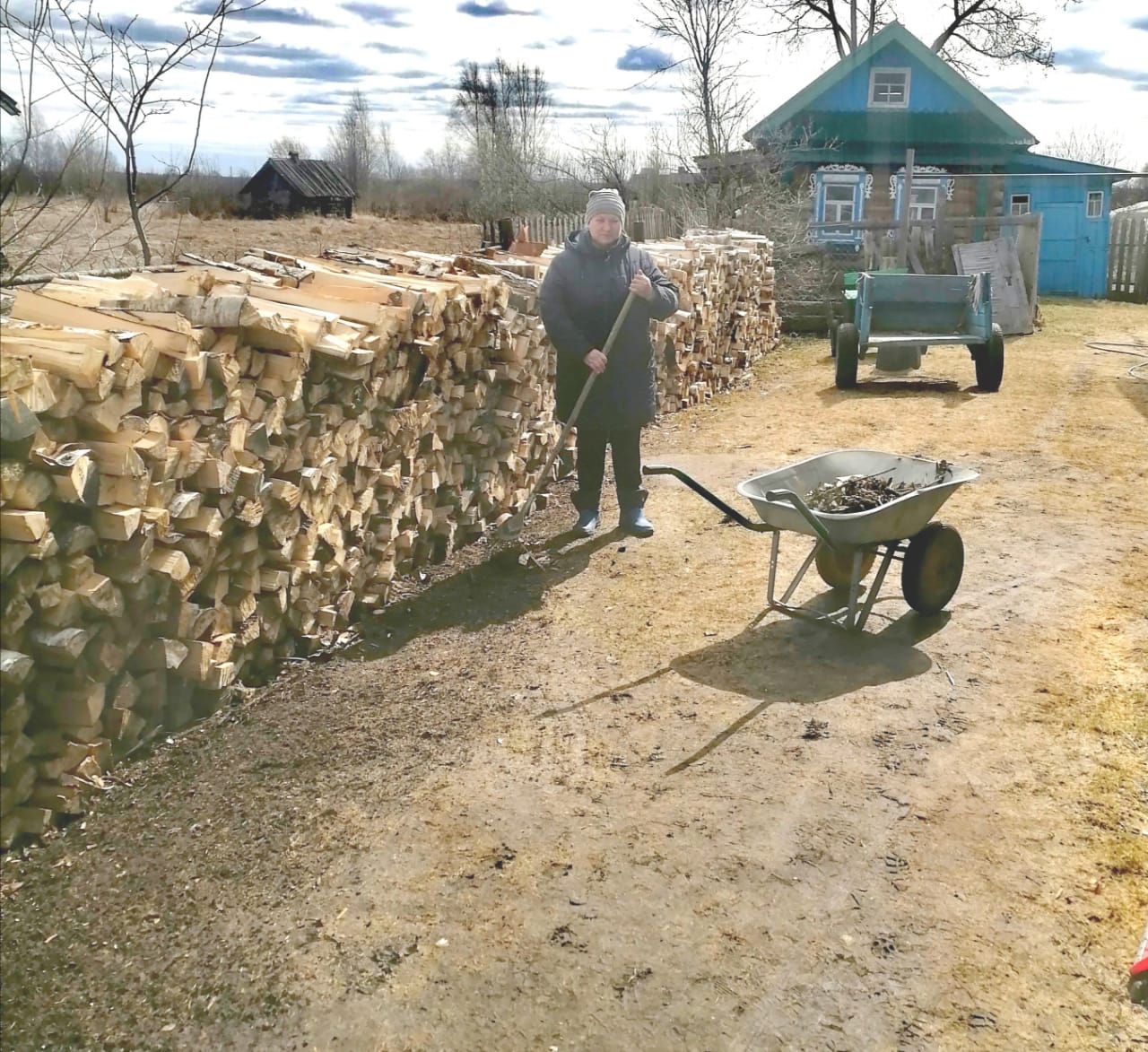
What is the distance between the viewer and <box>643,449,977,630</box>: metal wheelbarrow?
179 inches

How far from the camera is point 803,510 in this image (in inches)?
172

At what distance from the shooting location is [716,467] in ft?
26.8

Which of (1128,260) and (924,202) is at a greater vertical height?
(924,202)

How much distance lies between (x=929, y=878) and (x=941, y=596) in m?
2.05

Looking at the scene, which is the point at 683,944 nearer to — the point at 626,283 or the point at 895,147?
the point at 626,283

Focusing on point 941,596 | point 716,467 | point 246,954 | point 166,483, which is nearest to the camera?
point 246,954

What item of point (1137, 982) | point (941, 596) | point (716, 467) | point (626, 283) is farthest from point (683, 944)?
point (716, 467)

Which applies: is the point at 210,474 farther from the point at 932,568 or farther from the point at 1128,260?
the point at 1128,260

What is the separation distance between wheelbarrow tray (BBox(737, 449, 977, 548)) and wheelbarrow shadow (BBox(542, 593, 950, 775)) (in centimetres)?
48

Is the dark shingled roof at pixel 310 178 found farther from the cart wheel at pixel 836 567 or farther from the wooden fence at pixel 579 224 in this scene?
the cart wheel at pixel 836 567

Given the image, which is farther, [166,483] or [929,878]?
[166,483]

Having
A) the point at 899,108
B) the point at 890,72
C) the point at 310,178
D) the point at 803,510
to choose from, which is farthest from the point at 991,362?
the point at 310,178

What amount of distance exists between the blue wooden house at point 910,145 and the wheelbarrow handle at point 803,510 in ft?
63.9

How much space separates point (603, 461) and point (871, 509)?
2.30 m
